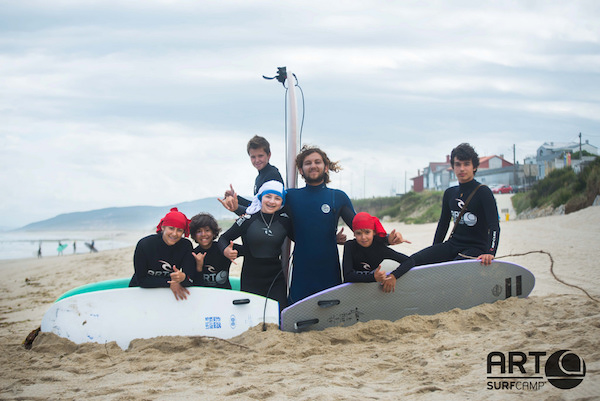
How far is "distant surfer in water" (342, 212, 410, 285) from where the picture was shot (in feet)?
11.3

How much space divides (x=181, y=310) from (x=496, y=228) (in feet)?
8.12

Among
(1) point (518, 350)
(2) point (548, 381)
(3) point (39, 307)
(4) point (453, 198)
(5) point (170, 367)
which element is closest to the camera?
(2) point (548, 381)

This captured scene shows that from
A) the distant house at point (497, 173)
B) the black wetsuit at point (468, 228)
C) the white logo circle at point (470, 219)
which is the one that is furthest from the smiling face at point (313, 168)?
the distant house at point (497, 173)

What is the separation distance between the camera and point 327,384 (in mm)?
2320

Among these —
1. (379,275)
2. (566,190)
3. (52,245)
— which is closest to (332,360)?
(379,275)

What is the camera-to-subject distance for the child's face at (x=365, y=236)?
11.3 ft

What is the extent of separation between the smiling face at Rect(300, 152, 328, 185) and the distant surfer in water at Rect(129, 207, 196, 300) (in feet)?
3.28

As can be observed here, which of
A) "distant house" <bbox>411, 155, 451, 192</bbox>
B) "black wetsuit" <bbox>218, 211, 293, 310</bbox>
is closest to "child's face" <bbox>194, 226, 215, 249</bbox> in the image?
"black wetsuit" <bbox>218, 211, 293, 310</bbox>

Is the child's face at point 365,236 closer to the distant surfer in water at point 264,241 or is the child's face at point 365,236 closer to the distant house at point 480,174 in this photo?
the distant surfer in water at point 264,241

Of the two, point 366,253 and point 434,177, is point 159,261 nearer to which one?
point 366,253

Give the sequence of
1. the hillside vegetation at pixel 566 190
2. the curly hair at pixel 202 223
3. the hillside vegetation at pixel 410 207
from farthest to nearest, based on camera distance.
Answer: the hillside vegetation at pixel 410 207 < the hillside vegetation at pixel 566 190 < the curly hair at pixel 202 223

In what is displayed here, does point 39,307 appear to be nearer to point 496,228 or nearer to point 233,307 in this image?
point 233,307

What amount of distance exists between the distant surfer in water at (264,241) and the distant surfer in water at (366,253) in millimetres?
512

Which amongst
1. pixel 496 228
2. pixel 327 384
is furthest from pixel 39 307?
pixel 496 228
